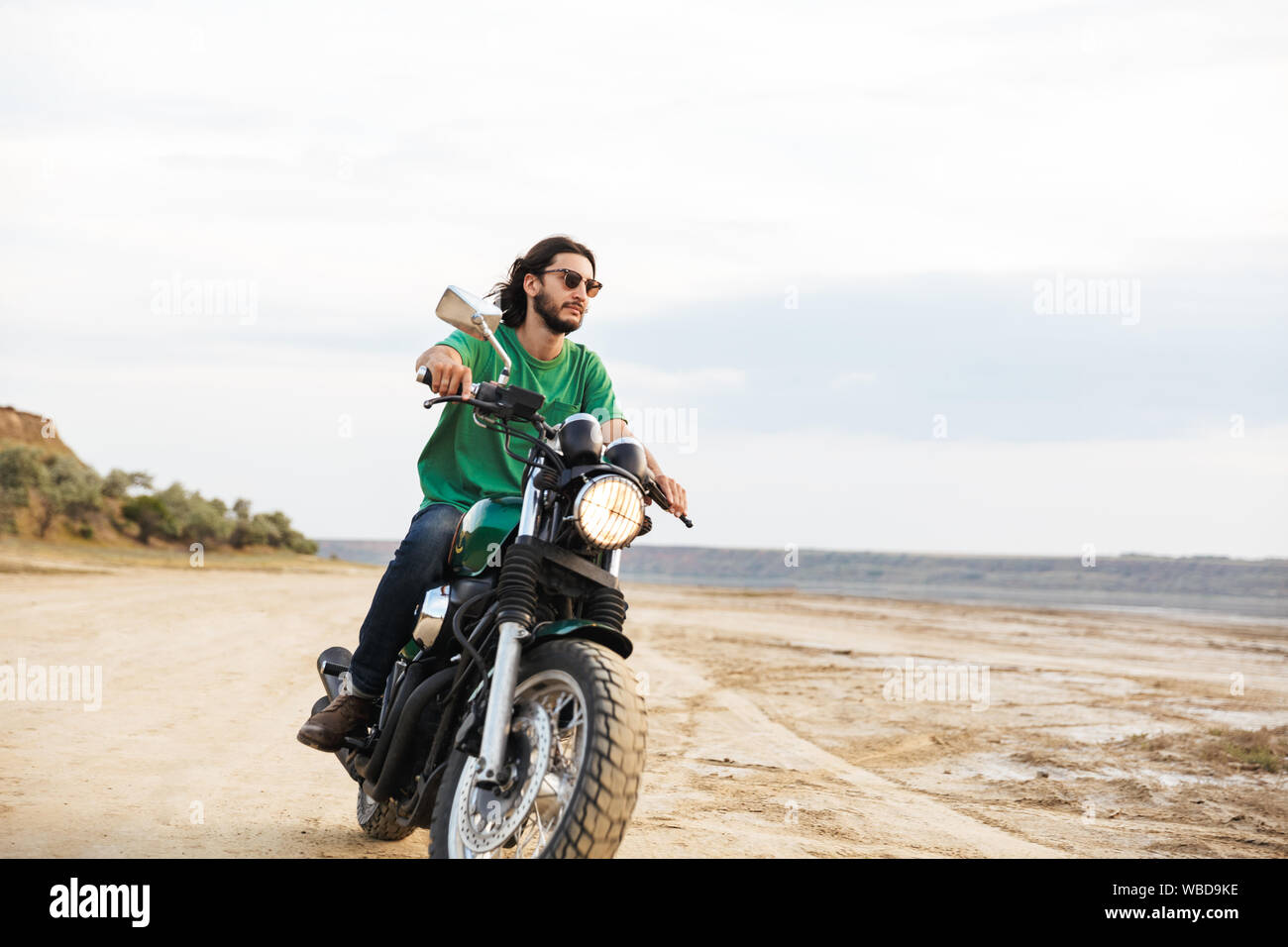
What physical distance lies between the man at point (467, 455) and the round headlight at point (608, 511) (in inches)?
33.4

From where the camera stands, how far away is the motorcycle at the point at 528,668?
3023mm

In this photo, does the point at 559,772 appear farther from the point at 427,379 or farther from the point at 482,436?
the point at 482,436

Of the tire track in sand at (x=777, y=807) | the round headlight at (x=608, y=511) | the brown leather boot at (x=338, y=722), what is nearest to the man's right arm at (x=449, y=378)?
the round headlight at (x=608, y=511)

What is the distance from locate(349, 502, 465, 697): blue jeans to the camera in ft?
12.9

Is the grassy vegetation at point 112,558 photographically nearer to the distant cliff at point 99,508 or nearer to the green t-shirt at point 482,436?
the distant cliff at point 99,508

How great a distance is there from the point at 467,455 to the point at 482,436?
9 centimetres

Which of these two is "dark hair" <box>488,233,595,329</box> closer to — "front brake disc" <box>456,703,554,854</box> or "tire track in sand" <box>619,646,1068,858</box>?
"front brake disc" <box>456,703,554,854</box>

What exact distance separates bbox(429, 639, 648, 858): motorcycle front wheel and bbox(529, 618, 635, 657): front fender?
0.12 feet

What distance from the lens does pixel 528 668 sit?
10.9 ft

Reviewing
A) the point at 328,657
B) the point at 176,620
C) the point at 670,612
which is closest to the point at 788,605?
the point at 670,612

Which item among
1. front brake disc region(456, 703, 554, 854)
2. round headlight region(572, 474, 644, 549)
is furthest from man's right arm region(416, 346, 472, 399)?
front brake disc region(456, 703, 554, 854)

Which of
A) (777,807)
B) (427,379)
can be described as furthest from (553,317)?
(777,807)
